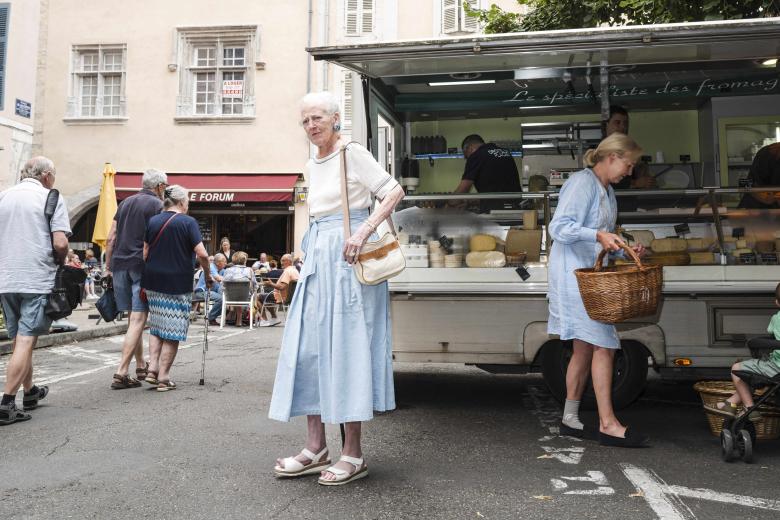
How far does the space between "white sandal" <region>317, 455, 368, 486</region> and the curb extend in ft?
21.9

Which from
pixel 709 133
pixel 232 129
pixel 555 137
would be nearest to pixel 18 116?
→ pixel 232 129

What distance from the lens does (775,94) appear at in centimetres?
888

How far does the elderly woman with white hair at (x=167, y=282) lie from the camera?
21.1 feet

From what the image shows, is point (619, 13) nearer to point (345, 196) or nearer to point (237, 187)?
point (345, 196)

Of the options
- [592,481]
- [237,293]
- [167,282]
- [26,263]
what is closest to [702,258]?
[592,481]

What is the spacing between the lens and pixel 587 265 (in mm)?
4551

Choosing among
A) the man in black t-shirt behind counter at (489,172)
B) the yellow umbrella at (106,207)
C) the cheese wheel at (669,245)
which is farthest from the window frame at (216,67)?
the cheese wheel at (669,245)

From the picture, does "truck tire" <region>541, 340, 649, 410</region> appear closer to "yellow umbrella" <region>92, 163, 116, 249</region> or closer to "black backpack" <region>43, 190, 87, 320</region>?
"black backpack" <region>43, 190, 87, 320</region>

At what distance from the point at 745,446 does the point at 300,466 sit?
2444 millimetres

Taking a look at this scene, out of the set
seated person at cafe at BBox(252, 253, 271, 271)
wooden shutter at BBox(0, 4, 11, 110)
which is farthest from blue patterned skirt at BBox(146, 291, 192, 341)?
wooden shutter at BBox(0, 4, 11, 110)

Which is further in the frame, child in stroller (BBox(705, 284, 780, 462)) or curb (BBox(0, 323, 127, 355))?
curb (BBox(0, 323, 127, 355))

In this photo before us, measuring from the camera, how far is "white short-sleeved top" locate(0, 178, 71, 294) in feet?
17.4

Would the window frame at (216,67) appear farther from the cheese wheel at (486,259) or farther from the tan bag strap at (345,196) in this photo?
the tan bag strap at (345,196)

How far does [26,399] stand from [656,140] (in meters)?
7.81
